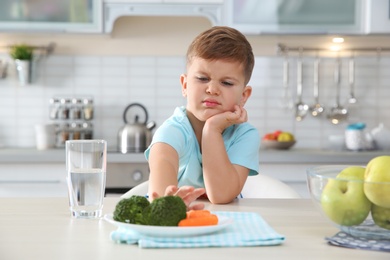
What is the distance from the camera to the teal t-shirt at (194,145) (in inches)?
72.3

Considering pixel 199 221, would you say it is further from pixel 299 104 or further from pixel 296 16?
pixel 299 104

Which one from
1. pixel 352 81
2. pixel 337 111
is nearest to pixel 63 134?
pixel 337 111

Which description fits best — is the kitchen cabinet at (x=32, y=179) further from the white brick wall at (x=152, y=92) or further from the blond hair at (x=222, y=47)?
the blond hair at (x=222, y=47)

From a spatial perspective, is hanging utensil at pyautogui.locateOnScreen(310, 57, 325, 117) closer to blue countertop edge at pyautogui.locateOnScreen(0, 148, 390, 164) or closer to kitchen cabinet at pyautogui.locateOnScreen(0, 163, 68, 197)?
blue countertop edge at pyautogui.locateOnScreen(0, 148, 390, 164)

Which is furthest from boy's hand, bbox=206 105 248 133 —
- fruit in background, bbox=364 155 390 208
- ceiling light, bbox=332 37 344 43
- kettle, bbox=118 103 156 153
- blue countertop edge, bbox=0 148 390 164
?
ceiling light, bbox=332 37 344 43

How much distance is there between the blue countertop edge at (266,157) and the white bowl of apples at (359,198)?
2303mm

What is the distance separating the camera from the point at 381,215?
1.14 metres

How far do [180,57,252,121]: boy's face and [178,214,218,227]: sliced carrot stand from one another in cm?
66

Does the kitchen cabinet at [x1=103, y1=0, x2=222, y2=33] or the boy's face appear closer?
the boy's face

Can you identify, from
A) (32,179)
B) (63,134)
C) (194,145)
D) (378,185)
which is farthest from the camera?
(63,134)

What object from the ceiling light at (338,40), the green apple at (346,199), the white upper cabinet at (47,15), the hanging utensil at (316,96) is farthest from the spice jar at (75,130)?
the green apple at (346,199)

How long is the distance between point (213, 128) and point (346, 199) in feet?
2.22

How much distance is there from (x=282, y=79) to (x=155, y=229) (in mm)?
3008

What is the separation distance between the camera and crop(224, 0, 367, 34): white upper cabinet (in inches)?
147
